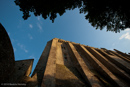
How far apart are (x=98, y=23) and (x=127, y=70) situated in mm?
6893

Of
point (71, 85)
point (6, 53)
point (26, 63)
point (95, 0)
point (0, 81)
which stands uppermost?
point (95, 0)

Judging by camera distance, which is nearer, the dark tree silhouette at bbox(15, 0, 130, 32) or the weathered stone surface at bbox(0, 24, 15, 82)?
the weathered stone surface at bbox(0, 24, 15, 82)

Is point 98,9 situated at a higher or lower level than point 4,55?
higher

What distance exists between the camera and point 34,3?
19.1 ft

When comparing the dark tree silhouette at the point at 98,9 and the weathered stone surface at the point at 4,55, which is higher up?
the dark tree silhouette at the point at 98,9

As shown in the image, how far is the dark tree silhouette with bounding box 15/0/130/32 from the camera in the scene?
5.05m

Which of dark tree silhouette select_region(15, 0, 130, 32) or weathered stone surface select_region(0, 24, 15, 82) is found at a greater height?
dark tree silhouette select_region(15, 0, 130, 32)

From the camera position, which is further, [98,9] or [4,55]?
[98,9]

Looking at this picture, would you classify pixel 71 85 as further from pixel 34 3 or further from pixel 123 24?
pixel 34 3

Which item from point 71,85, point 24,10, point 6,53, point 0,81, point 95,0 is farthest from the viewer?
point 24,10

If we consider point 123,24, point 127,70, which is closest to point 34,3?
point 123,24

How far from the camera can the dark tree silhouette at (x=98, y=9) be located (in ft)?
16.6

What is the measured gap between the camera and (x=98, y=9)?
18.5 ft

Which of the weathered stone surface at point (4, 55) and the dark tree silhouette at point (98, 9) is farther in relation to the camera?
the dark tree silhouette at point (98, 9)
